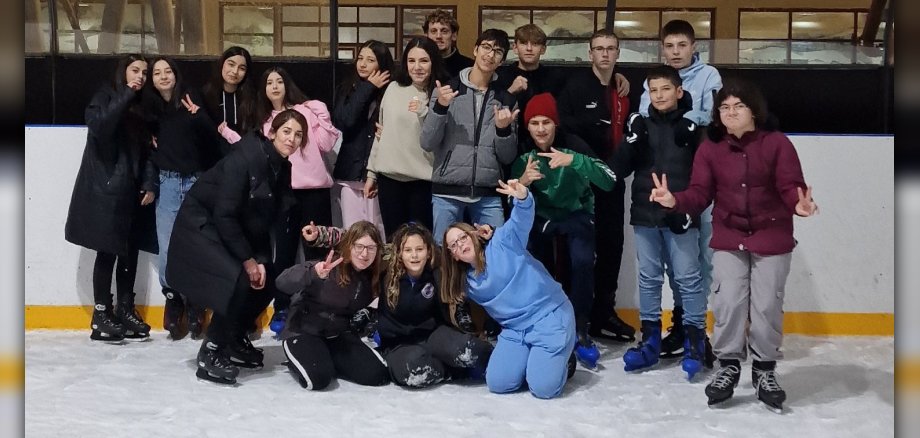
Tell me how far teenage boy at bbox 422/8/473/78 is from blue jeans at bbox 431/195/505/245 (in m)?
0.58

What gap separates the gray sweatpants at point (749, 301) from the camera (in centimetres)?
386

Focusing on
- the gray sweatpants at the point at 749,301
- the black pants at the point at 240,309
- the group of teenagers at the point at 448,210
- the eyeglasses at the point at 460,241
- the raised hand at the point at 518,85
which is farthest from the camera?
the raised hand at the point at 518,85

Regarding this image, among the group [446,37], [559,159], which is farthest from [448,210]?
[446,37]

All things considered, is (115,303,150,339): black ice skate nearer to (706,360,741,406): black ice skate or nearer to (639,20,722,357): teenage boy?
(639,20,722,357): teenage boy

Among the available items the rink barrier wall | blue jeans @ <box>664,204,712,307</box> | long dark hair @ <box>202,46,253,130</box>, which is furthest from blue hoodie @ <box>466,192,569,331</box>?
long dark hair @ <box>202,46,253,130</box>

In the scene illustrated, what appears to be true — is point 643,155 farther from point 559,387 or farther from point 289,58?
point 289,58

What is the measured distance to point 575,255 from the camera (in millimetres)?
4609

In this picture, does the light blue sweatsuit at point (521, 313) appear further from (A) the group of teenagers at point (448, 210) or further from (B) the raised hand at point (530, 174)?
(B) the raised hand at point (530, 174)

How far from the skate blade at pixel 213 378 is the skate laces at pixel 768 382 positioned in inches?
76.8

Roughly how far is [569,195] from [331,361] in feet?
3.90

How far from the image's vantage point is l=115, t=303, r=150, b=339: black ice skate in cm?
503

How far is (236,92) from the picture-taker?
16.2 ft

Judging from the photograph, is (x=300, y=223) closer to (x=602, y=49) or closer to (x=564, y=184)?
(x=564, y=184)

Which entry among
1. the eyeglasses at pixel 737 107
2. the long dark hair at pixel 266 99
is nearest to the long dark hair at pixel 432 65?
the long dark hair at pixel 266 99
